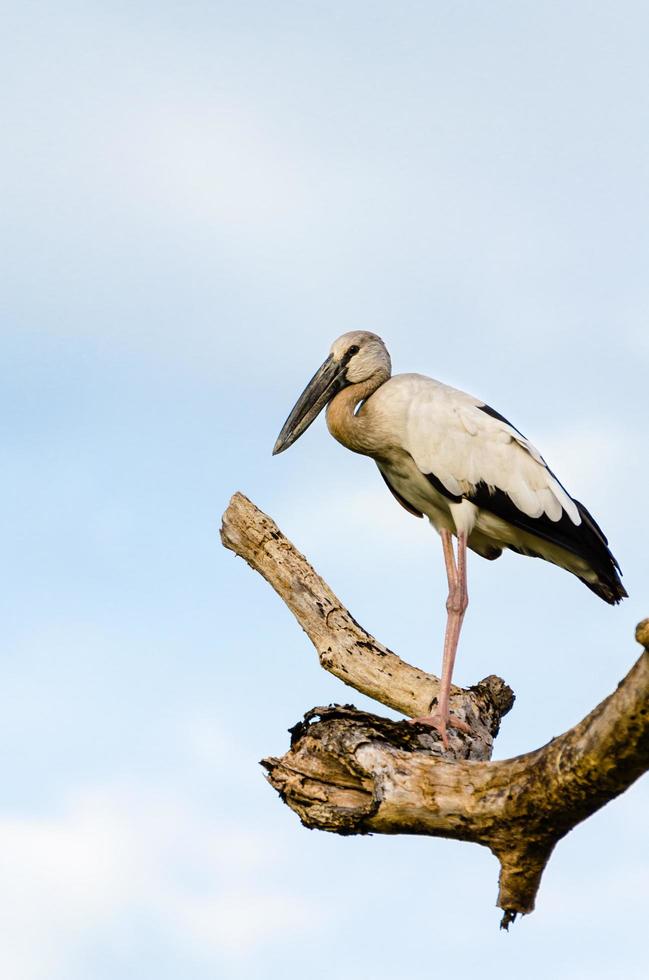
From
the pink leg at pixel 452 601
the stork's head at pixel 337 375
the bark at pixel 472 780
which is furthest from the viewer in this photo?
the stork's head at pixel 337 375

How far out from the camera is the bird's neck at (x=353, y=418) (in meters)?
9.16

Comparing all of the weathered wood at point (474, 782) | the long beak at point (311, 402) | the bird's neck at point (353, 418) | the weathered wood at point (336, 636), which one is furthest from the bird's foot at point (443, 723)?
the long beak at point (311, 402)

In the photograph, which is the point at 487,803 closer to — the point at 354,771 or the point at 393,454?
the point at 354,771

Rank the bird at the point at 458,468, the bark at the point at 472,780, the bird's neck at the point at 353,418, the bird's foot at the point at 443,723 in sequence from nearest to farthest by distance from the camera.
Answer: the bark at the point at 472,780 < the bird's foot at the point at 443,723 < the bird at the point at 458,468 < the bird's neck at the point at 353,418

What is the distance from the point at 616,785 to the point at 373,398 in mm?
4486

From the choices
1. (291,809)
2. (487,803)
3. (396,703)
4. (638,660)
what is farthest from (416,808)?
(396,703)

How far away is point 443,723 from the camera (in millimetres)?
7898

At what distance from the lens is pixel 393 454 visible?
362 inches

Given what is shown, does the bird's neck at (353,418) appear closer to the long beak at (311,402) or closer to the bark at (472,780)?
the long beak at (311,402)

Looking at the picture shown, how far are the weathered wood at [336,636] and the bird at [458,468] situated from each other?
1.04ft

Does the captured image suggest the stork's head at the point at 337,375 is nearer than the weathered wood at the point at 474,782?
No

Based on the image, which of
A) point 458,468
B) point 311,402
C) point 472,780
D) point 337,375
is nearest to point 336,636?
point 458,468

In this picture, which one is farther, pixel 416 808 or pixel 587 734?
pixel 416 808

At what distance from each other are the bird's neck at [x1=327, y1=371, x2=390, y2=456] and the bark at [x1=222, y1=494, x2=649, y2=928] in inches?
95.0
